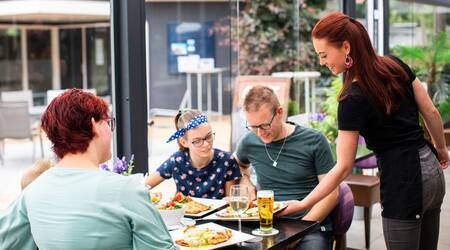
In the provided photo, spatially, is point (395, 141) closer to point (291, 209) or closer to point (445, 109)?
point (291, 209)

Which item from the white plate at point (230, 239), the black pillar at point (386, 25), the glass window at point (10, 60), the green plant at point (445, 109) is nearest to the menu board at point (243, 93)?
the glass window at point (10, 60)

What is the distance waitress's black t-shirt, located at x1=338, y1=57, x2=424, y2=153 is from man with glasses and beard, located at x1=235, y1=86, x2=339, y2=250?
412mm

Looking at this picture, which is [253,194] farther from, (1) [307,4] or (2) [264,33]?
(1) [307,4]

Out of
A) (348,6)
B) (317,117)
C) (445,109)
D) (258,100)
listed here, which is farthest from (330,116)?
(445,109)

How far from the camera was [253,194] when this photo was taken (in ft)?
10.3

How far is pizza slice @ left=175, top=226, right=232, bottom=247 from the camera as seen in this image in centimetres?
237

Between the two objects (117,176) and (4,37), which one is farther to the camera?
(4,37)

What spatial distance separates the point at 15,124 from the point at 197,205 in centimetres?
121

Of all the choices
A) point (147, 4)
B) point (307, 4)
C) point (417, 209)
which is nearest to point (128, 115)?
point (147, 4)

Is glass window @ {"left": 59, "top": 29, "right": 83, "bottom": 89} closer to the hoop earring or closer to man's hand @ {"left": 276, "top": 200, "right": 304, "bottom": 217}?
man's hand @ {"left": 276, "top": 200, "right": 304, "bottom": 217}

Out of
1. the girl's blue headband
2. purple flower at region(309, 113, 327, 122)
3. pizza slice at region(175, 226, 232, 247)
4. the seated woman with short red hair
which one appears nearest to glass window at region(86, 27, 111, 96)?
the girl's blue headband

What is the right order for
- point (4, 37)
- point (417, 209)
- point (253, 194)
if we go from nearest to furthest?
point (417, 209)
point (253, 194)
point (4, 37)

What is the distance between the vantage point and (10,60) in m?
3.41

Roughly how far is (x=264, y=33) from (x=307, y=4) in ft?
2.29
